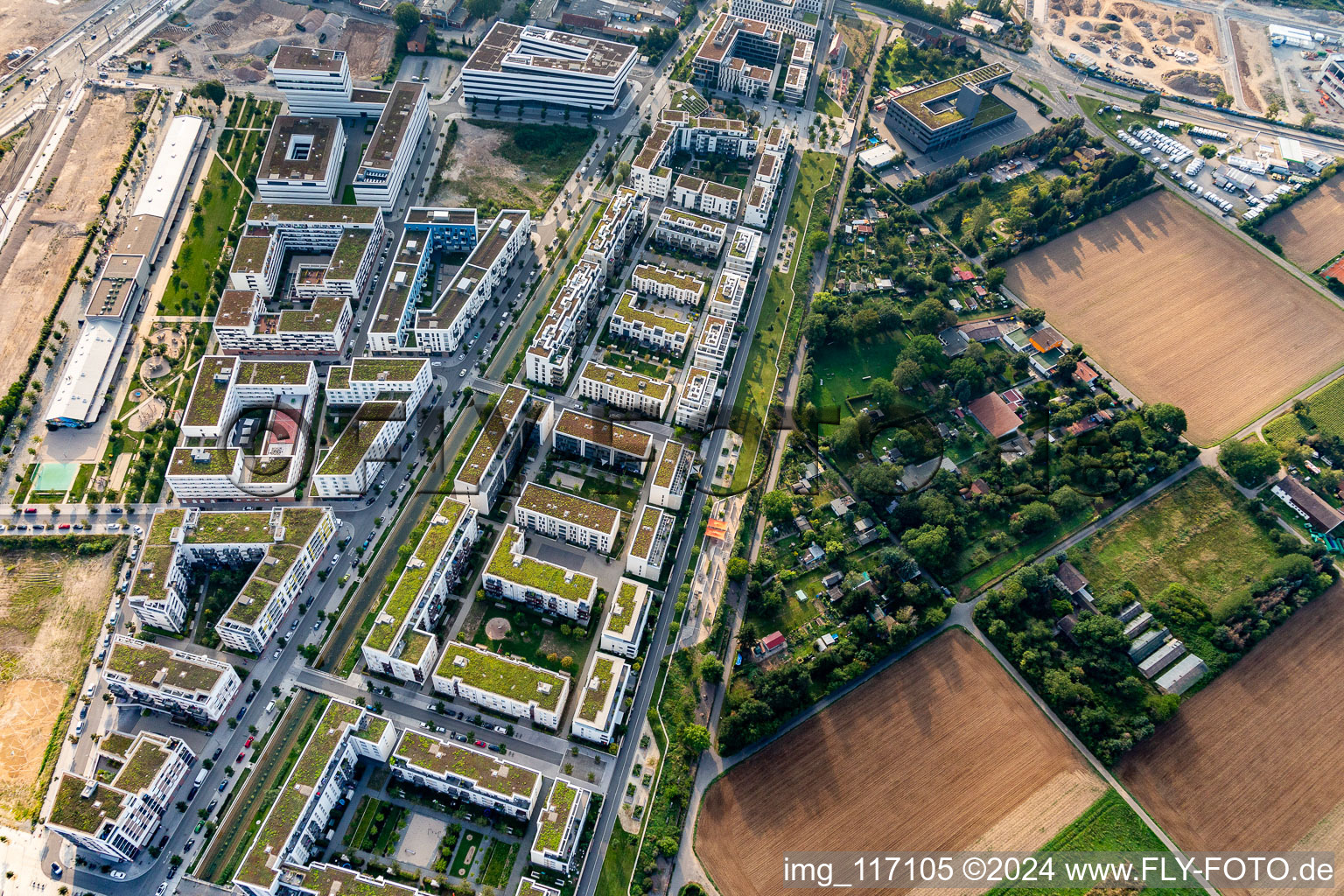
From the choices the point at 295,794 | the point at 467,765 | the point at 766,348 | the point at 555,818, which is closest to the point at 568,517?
the point at 467,765

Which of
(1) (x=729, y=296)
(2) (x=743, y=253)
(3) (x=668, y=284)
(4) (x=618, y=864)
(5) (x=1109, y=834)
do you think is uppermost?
(2) (x=743, y=253)

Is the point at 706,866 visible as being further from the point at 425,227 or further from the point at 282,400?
the point at 425,227

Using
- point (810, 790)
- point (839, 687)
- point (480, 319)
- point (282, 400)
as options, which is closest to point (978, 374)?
point (839, 687)

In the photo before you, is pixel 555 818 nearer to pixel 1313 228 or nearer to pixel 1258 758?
pixel 1258 758

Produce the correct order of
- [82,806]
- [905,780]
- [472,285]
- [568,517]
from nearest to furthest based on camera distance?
1. [82,806]
2. [905,780]
3. [568,517]
4. [472,285]

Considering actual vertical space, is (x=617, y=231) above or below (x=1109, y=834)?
above
